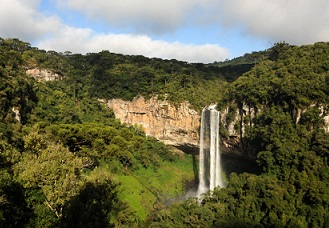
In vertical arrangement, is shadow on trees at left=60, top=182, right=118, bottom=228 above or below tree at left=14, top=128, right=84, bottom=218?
below

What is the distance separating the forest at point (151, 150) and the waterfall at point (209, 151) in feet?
5.30

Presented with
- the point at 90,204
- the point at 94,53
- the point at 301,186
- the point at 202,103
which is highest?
the point at 94,53

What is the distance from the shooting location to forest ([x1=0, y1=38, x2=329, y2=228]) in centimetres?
1411

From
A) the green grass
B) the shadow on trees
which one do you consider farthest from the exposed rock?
the shadow on trees

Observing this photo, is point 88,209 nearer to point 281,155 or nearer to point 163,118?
point 281,155

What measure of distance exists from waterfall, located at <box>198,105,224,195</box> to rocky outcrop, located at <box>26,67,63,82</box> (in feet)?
66.2

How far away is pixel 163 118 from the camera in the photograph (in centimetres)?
3891

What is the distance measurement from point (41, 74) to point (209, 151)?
2275 centimetres

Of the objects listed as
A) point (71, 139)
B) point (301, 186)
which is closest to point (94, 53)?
point (71, 139)

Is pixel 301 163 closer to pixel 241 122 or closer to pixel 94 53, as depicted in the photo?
pixel 241 122

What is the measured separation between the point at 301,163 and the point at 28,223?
2001 centimetres

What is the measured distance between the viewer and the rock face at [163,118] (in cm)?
3753

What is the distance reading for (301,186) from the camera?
75.9 ft

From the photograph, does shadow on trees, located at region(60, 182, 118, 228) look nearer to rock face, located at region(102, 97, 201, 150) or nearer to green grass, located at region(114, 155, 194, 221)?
green grass, located at region(114, 155, 194, 221)
